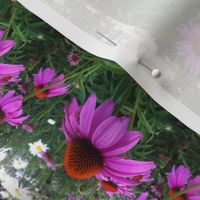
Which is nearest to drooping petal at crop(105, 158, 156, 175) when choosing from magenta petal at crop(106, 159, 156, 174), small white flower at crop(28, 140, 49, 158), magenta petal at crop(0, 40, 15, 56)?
magenta petal at crop(106, 159, 156, 174)

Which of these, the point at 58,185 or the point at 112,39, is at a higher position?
the point at 112,39

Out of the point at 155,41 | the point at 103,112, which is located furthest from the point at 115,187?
the point at 155,41

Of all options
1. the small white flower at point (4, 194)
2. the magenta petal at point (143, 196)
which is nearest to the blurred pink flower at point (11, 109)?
the small white flower at point (4, 194)

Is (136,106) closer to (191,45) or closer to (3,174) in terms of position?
(191,45)

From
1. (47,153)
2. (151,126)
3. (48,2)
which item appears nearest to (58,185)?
(47,153)

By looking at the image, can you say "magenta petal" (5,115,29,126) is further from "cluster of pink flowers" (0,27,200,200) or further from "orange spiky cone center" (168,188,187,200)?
"orange spiky cone center" (168,188,187,200)

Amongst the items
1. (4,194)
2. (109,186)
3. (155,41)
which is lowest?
(4,194)

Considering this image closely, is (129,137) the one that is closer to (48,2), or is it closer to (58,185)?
(58,185)
